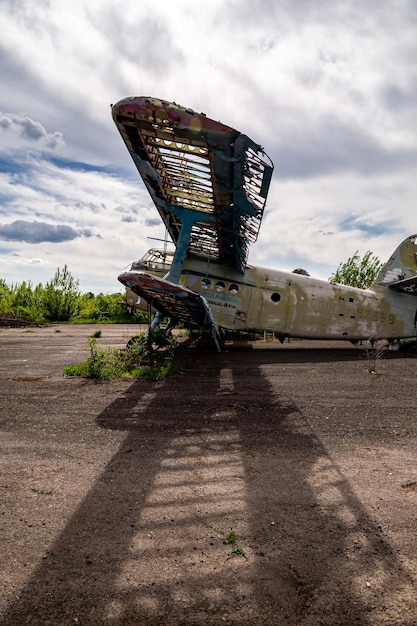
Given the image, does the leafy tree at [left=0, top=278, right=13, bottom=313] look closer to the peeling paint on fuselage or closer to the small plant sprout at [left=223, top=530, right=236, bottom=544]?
the peeling paint on fuselage

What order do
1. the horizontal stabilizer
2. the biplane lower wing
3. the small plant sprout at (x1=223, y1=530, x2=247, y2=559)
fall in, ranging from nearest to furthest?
the small plant sprout at (x1=223, y1=530, x2=247, y2=559) → the biplane lower wing → the horizontal stabilizer

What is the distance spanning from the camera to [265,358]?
1473 cm

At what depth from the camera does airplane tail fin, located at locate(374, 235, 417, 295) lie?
693 inches

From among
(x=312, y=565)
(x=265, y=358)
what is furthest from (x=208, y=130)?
(x=265, y=358)

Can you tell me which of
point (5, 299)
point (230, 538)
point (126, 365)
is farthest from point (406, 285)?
point (5, 299)

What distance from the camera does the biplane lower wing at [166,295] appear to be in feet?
31.3

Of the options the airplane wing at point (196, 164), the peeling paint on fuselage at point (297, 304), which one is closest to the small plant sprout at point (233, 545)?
the airplane wing at point (196, 164)

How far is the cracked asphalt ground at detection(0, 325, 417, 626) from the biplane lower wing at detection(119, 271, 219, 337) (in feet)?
8.71

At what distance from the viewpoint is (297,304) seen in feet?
54.3

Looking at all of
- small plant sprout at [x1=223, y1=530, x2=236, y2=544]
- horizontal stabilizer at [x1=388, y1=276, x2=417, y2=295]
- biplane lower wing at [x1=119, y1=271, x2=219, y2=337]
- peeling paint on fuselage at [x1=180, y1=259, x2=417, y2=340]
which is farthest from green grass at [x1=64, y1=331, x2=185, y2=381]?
horizontal stabilizer at [x1=388, y1=276, x2=417, y2=295]

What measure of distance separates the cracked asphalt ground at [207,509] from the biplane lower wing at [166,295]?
265 cm

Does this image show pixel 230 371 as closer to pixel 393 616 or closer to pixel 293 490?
pixel 293 490

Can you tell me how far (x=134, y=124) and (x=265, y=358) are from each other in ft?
A: 30.2

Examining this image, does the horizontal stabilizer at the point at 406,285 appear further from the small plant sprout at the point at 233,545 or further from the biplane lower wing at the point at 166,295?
the small plant sprout at the point at 233,545
